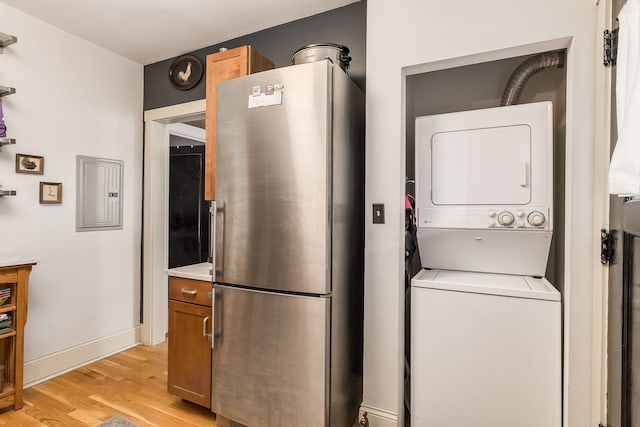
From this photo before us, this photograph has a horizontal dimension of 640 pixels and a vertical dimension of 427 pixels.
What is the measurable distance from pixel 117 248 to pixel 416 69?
2.87m

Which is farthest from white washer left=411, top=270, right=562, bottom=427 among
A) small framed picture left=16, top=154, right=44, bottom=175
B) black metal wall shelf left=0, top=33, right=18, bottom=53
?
black metal wall shelf left=0, top=33, right=18, bottom=53

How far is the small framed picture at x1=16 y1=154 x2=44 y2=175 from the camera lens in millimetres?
2299

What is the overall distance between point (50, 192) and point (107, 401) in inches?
62.1

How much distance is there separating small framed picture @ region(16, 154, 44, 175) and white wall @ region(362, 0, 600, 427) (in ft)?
7.90

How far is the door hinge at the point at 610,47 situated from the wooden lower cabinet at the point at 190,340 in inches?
87.9

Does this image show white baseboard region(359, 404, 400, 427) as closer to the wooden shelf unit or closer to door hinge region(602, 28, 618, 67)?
door hinge region(602, 28, 618, 67)

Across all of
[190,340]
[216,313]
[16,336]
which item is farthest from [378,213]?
[16,336]

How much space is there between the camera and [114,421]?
77.5 inches

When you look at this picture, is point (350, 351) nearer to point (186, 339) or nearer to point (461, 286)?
point (461, 286)

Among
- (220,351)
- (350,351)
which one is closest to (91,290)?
(220,351)

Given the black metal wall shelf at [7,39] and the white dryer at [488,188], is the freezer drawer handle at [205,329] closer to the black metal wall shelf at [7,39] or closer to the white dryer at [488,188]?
the white dryer at [488,188]

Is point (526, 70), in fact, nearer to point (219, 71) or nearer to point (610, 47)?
point (610, 47)

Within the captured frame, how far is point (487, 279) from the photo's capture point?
1759 millimetres

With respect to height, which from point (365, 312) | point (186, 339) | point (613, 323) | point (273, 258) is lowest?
point (186, 339)
